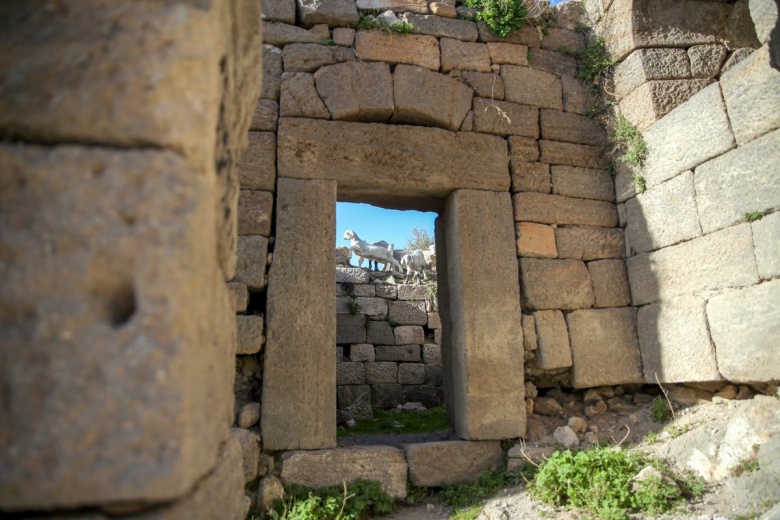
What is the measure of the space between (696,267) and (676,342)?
2.16 ft

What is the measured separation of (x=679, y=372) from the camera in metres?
4.70

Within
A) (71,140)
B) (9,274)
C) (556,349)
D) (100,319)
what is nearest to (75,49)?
(71,140)

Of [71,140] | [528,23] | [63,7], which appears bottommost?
[71,140]

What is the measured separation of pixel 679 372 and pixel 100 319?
15.3ft

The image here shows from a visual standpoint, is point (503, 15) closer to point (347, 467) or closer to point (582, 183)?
point (582, 183)


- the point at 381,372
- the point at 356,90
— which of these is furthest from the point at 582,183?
the point at 381,372

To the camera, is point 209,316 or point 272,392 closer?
point 209,316

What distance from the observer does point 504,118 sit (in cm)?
553

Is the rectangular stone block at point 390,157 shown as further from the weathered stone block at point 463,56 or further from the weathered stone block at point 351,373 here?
the weathered stone block at point 351,373

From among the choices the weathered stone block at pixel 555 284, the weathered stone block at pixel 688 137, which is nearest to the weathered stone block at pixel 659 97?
the weathered stone block at pixel 688 137

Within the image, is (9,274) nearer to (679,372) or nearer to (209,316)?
(209,316)

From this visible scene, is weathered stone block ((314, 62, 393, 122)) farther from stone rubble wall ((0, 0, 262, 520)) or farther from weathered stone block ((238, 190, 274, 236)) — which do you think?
stone rubble wall ((0, 0, 262, 520))

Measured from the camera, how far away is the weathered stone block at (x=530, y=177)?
5.38m

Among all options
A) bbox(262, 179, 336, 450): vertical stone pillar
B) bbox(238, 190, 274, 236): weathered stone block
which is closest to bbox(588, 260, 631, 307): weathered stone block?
bbox(262, 179, 336, 450): vertical stone pillar
